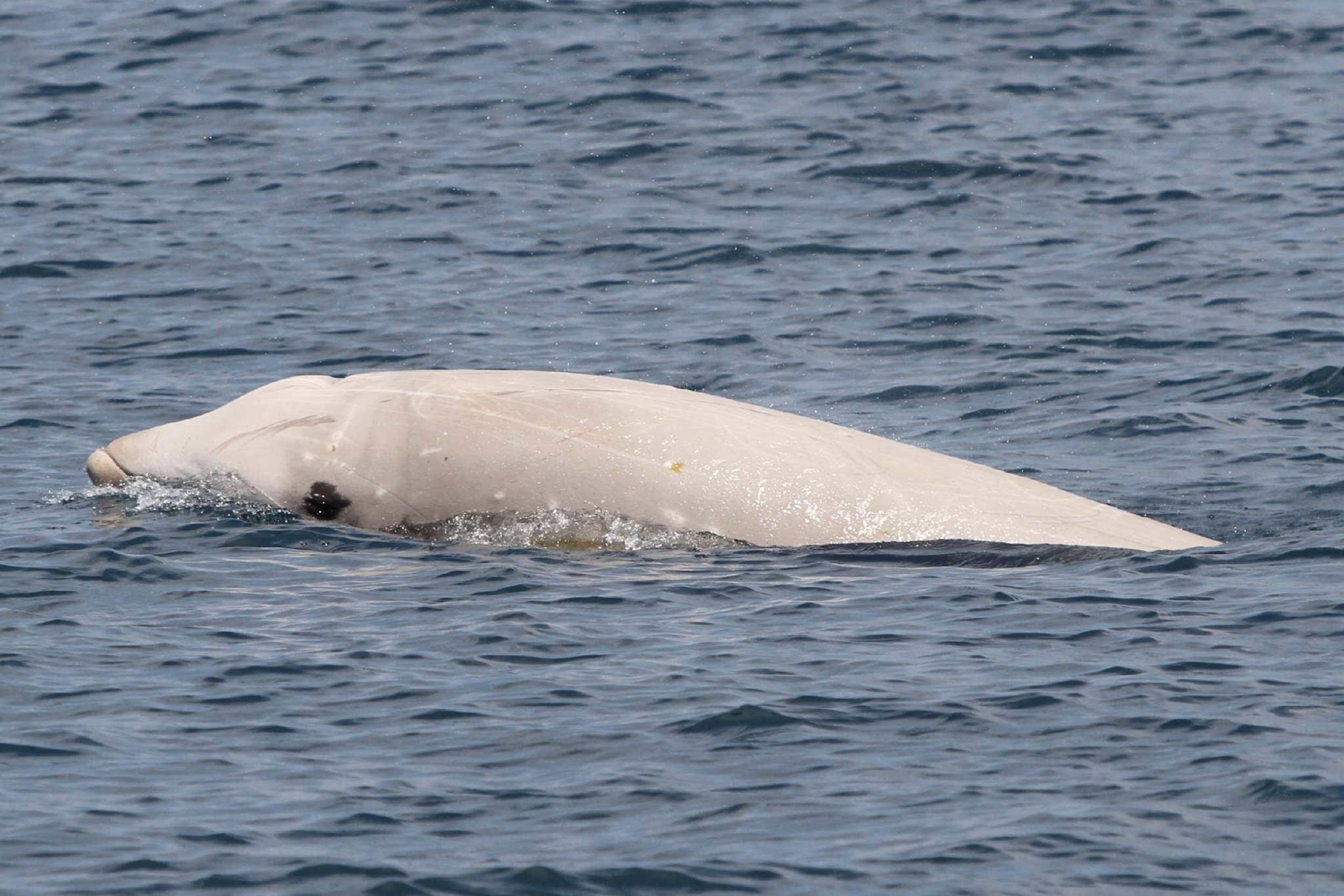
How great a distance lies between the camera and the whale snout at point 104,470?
49.7ft

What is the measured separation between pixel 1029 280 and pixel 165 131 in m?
14.9

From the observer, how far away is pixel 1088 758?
10.3m

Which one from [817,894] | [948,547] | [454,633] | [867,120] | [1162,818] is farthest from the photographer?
[867,120]

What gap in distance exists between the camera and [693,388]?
20.8 metres

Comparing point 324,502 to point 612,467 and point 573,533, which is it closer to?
point 573,533

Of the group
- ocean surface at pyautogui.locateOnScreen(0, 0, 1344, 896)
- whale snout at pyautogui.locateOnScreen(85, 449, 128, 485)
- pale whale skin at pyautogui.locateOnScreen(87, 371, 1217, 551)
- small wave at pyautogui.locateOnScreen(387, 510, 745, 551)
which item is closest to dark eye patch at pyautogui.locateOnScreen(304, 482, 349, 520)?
pale whale skin at pyautogui.locateOnScreen(87, 371, 1217, 551)

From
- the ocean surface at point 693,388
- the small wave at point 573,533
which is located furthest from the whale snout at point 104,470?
the small wave at point 573,533

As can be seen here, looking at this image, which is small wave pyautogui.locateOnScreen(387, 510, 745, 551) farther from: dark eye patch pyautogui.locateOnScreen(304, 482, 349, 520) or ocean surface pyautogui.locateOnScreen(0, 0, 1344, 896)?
dark eye patch pyautogui.locateOnScreen(304, 482, 349, 520)

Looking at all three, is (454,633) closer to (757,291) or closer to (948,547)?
(948,547)

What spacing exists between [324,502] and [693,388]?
7067 millimetres

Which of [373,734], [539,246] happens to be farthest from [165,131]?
[373,734]

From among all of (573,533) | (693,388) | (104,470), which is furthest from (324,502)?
(693,388)

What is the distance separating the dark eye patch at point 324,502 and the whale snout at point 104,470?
1.73 metres

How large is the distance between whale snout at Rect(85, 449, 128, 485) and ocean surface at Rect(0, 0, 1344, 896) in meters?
0.48
